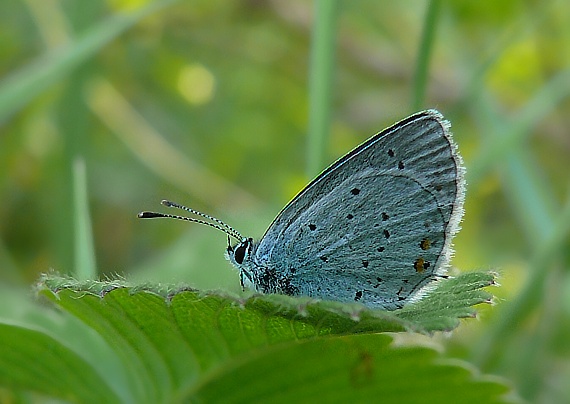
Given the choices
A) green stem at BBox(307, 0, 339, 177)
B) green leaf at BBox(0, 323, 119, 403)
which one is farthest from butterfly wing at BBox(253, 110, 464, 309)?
green leaf at BBox(0, 323, 119, 403)

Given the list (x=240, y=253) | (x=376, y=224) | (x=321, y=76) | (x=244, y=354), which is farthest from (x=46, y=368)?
(x=321, y=76)

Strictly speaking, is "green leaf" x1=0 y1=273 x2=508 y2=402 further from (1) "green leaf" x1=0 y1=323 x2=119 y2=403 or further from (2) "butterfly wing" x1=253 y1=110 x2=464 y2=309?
(2) "butterfly wing" x1=253 y1=110 x2=464 y2=309

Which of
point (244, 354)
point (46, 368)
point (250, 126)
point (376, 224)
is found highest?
point (250, 126)

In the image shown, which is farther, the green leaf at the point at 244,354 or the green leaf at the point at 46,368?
the green leaf at the point at 46,368

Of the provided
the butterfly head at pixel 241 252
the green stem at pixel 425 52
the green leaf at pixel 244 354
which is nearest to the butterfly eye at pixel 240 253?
the butterfly head at pixel 241 252

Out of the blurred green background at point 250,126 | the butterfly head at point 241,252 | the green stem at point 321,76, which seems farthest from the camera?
the blurred green background at point 250,126

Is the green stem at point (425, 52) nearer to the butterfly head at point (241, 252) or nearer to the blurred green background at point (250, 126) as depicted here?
the blurred green background at point (250, 126)

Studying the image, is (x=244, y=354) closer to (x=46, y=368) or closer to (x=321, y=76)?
(x=46, y=368)
